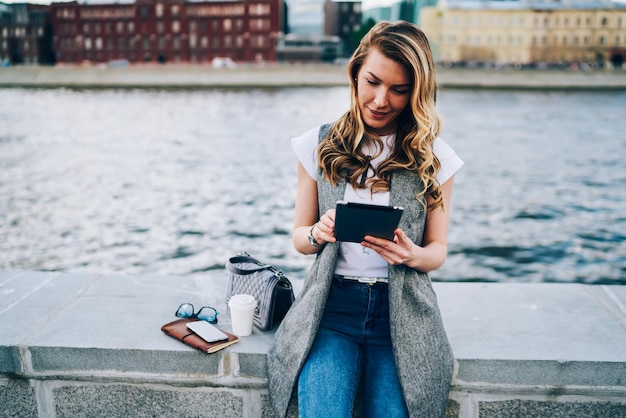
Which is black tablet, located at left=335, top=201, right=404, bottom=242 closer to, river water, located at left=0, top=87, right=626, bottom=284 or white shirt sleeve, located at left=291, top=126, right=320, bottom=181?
white shirt sleeve, located at left=291, top=126, right=320, bottom=181

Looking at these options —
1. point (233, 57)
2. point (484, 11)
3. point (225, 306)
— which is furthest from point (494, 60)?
point (225, 306)

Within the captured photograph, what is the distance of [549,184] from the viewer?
11.5 meters

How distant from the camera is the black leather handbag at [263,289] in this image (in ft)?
7.11

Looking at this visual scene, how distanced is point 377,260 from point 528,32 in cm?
8630

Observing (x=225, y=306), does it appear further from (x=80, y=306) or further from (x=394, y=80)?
(x=394, y=80)

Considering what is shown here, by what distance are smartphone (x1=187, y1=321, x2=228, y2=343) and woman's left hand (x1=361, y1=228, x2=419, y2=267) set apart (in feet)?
2.32

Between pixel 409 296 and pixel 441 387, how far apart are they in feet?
1.04

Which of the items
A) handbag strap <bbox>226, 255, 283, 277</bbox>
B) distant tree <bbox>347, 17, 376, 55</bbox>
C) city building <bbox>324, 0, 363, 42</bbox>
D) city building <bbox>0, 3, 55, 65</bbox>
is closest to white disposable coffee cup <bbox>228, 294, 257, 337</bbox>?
handbag strap <bbox>226, 255, 283, 277</bbox>

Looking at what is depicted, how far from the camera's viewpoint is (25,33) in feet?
251

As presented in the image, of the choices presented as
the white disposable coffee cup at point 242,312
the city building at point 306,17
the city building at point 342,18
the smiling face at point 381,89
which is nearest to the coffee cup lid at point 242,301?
the white disposable coffee cup at point 242,312

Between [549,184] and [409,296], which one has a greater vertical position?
[409,296]

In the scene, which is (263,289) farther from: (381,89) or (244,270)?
(381,89)

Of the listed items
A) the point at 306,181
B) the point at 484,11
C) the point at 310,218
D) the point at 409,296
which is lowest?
the point at 409,296

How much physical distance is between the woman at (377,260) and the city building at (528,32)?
78099 mm
